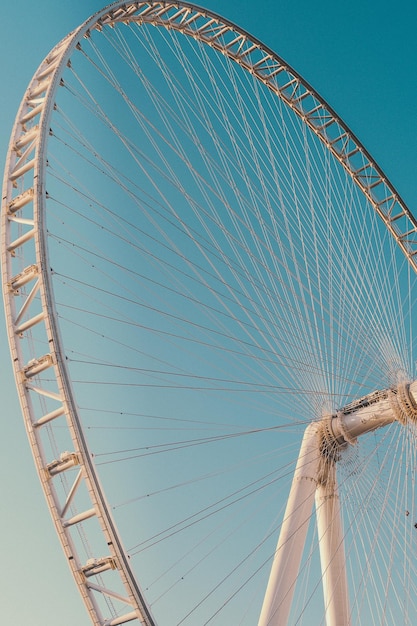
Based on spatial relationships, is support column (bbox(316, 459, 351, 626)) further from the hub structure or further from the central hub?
the central hub

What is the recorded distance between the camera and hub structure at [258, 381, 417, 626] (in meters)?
23.1

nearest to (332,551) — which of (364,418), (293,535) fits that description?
(293,535)

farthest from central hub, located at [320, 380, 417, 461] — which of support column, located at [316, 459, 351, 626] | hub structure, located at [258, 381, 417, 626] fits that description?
support column, located at [316, 459, 351, 626]

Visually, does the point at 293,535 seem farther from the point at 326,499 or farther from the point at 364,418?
the point at 364,418

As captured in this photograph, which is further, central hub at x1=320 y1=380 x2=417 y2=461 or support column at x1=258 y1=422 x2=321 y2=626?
central hub at x1=320 y1=380 x2=417 y2=461

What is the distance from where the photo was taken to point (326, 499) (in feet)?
82.9

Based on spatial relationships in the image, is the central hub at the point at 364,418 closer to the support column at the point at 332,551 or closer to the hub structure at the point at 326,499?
the hub structure at the point at 326,499

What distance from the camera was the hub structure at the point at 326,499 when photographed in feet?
75.8

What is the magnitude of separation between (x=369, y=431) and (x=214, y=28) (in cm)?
1395

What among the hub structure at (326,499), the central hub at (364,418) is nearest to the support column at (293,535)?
the hub structure at (326,499)

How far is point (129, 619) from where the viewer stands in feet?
55.4

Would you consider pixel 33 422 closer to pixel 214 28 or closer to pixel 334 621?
pixel 334 621

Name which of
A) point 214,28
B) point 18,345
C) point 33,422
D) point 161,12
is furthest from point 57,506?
point 214,28

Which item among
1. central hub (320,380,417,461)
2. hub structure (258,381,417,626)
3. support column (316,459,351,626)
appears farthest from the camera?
central hub (320,380,417,461)
